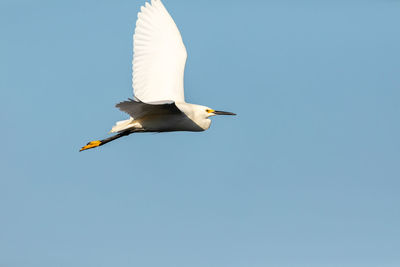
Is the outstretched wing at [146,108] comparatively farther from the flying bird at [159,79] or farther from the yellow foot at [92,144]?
the yellow foot at [92,144]

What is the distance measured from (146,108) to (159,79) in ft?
10.1

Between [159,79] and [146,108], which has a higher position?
[159,79]

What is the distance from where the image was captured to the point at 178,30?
18.2m

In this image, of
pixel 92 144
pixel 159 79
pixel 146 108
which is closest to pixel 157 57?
pixel 159 79

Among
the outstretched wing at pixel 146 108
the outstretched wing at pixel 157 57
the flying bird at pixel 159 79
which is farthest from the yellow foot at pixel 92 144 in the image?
the outstretched wing at pixel 146 108

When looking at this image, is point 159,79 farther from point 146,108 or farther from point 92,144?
point 146,108

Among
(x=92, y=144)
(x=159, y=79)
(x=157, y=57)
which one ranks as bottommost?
(x=92, y=144)

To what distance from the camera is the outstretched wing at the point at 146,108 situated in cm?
1314

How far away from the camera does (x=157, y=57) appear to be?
17.6 metres

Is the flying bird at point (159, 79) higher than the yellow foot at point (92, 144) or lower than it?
higher

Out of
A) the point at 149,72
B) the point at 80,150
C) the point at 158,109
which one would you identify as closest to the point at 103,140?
the point at 80,150

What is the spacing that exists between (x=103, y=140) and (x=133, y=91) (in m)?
1.60

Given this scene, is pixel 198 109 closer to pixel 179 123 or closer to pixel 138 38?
pixel 179 123

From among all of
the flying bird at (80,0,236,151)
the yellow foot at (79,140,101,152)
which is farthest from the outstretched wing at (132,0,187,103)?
the yellow foot at (79,140,101,152)
